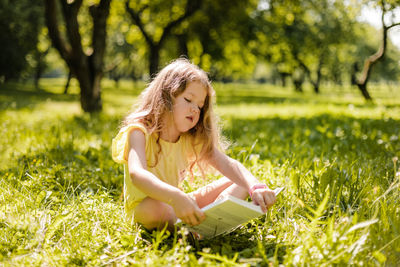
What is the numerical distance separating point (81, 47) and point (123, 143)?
696cm

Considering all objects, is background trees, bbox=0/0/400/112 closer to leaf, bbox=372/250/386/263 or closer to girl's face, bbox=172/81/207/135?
girl's face, bbox=172/81/207/135

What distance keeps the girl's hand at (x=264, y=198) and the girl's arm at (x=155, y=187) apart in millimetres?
408

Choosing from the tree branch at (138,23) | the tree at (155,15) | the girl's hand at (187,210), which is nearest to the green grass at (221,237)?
the girl's hand at (187,210)

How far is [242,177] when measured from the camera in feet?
7.93

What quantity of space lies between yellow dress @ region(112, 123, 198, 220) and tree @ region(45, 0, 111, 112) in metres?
6.79

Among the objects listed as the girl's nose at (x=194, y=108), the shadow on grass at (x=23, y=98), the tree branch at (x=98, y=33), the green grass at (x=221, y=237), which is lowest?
the shadow on grass at (x=23, y=98)

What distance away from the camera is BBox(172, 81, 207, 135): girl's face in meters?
2.43

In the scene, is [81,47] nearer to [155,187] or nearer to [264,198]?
[155,187]

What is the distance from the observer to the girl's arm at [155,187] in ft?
6.27

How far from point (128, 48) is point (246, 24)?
10.3 meters

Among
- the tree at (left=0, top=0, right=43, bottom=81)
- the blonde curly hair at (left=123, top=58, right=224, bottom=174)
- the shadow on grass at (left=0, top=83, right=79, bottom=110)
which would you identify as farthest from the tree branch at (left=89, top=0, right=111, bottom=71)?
the tree at (left=0, top=0, right=43, bottom=81)

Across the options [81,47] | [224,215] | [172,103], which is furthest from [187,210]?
[81,47]

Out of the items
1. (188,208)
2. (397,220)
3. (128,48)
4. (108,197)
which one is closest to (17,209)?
(108,197)

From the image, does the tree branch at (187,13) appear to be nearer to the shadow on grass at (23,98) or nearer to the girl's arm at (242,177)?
the shadow on grass at (23,98)
